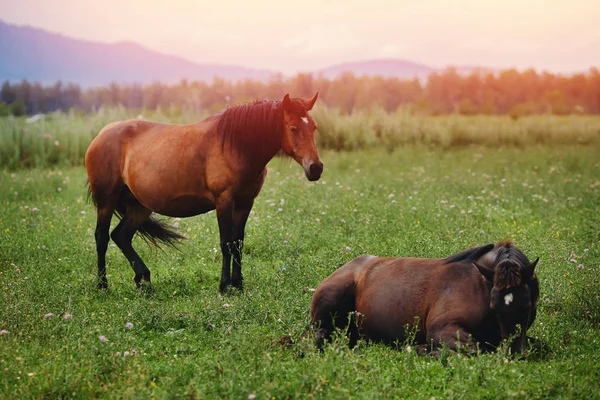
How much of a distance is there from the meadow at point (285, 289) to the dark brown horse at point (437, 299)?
8.9 inches

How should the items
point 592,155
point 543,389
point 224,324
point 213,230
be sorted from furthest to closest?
point 592,155 < point 213,230 < point 224,324 < point 543,389

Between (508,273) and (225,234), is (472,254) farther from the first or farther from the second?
(225,234)

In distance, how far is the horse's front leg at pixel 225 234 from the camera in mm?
7555

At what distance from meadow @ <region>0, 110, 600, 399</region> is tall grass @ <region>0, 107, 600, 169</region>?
3.61 ft

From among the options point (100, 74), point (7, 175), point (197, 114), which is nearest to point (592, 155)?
point (197, 114)

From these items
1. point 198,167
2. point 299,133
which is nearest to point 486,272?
point 299,133

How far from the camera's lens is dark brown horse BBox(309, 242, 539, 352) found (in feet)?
16.4

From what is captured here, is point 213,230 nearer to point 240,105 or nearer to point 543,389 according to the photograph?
point 240,105

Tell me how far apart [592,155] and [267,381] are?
1635 cm

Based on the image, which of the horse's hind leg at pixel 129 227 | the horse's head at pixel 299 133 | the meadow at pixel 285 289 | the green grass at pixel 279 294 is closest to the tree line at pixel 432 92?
the meadow at pixel 285 289

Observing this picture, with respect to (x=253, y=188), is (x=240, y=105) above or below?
above

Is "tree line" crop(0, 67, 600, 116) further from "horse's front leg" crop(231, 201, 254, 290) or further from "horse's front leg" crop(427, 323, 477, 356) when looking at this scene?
"horse's front leg" crop(427, 323, 477, 356)

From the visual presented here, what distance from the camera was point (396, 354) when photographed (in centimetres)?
539

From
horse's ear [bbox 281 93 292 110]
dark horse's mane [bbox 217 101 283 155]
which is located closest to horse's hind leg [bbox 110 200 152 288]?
dark horse's mane [bbox 217 101 283 155]
